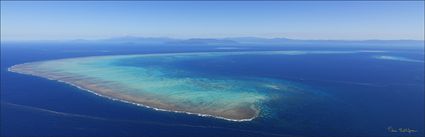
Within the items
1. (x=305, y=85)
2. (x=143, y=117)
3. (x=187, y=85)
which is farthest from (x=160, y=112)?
(x=305, y=85)

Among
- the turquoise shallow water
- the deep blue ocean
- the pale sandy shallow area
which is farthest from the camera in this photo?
the turquoise shallow water

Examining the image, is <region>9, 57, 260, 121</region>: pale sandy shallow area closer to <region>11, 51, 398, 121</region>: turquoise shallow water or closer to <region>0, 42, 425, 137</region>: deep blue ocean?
<region>11, 51, 398, 121</region>: turquoise shallow water

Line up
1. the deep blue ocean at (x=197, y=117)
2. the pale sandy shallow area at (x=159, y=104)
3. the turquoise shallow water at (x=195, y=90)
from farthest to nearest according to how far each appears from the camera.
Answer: the turquoise shallow water at (x=195, y=90) < the pale sandy shallow area at (x=159, y=104) < the deep blue ocean at (x=197, y=117)

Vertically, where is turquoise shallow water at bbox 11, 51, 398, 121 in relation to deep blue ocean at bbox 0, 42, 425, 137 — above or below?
above

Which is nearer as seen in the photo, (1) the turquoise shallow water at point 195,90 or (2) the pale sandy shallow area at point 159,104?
(2) the pale sandy shallow area at point 159,104

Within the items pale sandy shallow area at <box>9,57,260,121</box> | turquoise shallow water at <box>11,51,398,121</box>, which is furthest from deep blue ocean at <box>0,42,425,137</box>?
turquoise shallow water at <box>11,51,398,121</box>

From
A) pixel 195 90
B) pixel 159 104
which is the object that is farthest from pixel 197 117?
pixel 195 90

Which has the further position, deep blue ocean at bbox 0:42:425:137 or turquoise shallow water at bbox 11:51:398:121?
turquoise shallow water at bbox 11:51:398:121

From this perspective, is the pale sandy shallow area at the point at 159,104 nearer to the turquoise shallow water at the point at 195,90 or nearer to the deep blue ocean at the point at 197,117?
the turquoise shallow water at the point at 195,90

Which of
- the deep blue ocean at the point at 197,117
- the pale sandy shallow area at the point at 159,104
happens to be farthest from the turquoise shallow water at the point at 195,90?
the deep blue ocean at the point at 197,117

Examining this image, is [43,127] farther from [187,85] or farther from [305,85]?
[305,85]

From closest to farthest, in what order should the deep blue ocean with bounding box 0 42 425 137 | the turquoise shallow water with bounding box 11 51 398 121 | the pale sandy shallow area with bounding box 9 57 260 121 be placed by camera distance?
the deep blue ocean with bounding box 0 42 425 137 < the pale sandy shallow area with bounding box 9 57 260 121 < the turquoise shallow water with bounding box 11 51 398 121
